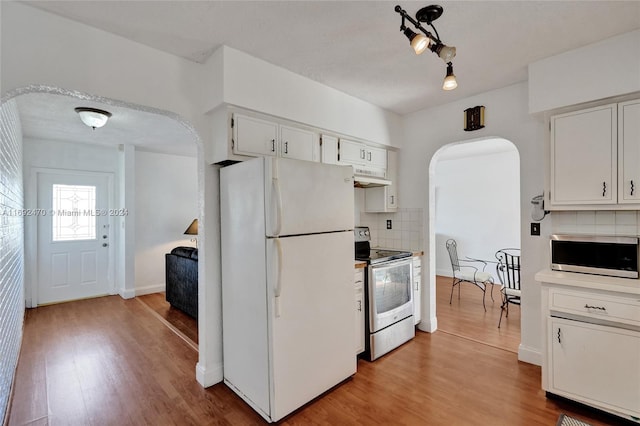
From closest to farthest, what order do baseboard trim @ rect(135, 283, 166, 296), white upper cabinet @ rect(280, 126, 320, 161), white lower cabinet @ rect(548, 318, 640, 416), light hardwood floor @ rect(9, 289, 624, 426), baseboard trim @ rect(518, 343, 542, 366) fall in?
1. white lower cabinet @ rect(548, 318, 640, 416)
2. light hardwood floor @ rect(9, 289, 624, 426)
3. white upper cabinet @ rect(280, 126, 320, 161)
4. baseboard trim @ rect(518, 343, 542, 366)
5. baseboard trim @ rect(135, 283, 166, 296)

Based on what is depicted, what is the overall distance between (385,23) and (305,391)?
2.50 meters

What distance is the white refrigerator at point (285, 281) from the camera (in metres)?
2.00

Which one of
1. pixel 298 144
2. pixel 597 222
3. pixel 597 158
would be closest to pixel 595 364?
pixel 597 222

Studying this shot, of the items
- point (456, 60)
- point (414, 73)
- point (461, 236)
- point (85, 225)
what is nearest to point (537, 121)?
point (456, 60)

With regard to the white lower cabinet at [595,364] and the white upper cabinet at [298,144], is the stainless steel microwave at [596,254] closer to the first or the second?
the white lower cabinet at [595,364]

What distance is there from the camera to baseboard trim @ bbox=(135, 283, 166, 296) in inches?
205

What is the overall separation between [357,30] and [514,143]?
1881 millimetres

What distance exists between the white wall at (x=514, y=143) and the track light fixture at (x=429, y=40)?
1.49 metres

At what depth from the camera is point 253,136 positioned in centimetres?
242

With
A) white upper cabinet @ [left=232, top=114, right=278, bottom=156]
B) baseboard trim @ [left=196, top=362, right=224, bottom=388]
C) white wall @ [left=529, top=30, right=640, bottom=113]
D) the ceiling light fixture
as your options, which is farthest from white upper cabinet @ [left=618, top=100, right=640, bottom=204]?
the ceiling light fixture

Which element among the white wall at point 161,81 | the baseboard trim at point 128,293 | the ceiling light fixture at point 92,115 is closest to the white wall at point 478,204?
the white wall at point 161,81

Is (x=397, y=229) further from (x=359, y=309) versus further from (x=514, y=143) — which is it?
(x=514, y=143)

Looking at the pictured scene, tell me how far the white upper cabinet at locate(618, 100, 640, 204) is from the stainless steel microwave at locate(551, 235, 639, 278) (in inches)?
13.6

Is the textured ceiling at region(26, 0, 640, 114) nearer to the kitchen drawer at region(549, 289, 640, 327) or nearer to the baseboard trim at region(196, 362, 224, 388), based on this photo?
the kitchen drawer at region(549, 289, 640, 327)
